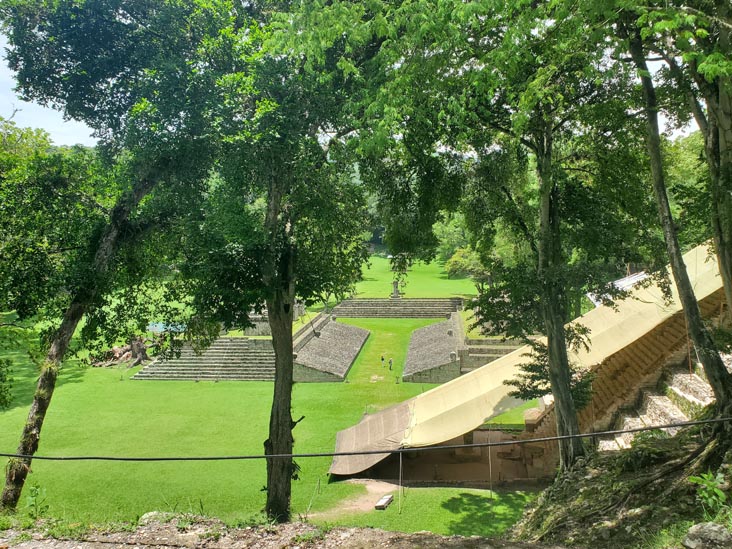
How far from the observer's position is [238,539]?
5.27 meters

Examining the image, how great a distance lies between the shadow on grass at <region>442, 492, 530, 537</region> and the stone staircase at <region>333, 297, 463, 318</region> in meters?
25.6

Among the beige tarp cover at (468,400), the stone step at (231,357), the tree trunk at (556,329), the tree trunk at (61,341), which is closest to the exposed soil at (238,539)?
the tree trunk at (61,341)

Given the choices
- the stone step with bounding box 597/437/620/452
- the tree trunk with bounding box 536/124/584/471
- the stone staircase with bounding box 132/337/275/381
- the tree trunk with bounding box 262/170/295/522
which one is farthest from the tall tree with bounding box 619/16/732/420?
the stone staircase with bounding box 132/337/275/381

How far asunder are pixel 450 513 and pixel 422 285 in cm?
3874

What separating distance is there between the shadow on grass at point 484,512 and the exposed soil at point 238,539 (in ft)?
19.4

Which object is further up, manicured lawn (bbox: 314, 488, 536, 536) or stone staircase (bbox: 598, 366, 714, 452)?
stone staircase (bbox: 598, 366, 714, 452)

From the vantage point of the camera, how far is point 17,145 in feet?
43.4

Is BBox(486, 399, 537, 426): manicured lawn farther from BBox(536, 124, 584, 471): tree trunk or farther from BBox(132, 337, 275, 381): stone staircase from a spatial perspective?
BBox(132, 337, 275, 381): stone staircase

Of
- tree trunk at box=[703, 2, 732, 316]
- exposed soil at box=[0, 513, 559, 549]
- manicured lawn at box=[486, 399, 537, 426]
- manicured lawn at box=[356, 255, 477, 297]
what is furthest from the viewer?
manicured lawn at box=[356, 255, 477, 297]

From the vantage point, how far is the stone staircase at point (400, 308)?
3851 centimetres

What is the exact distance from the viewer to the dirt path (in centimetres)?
1195

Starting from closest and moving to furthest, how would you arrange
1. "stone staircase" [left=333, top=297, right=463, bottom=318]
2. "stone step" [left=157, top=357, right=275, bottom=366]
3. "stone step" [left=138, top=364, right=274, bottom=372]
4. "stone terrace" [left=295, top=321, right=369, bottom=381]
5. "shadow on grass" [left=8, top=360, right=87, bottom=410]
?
"shadow on grass" [left=8, top=360, right=87, bottom=410] < "stone terrace" [left=295, top=321, right=369, bottom=381] < "stone step" [left=138, top=364, right=274, bottom=372] < "stone step" [left=157, top=357, right=275, bottom=366] < "stone staircase" [left=333, top=297, right=463, bottom=318]

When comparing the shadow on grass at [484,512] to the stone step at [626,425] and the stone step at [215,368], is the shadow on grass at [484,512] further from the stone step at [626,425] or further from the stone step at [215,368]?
the stone step at [215,368]

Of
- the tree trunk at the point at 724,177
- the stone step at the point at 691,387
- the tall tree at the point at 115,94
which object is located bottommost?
the stone step at the point at 691,387
